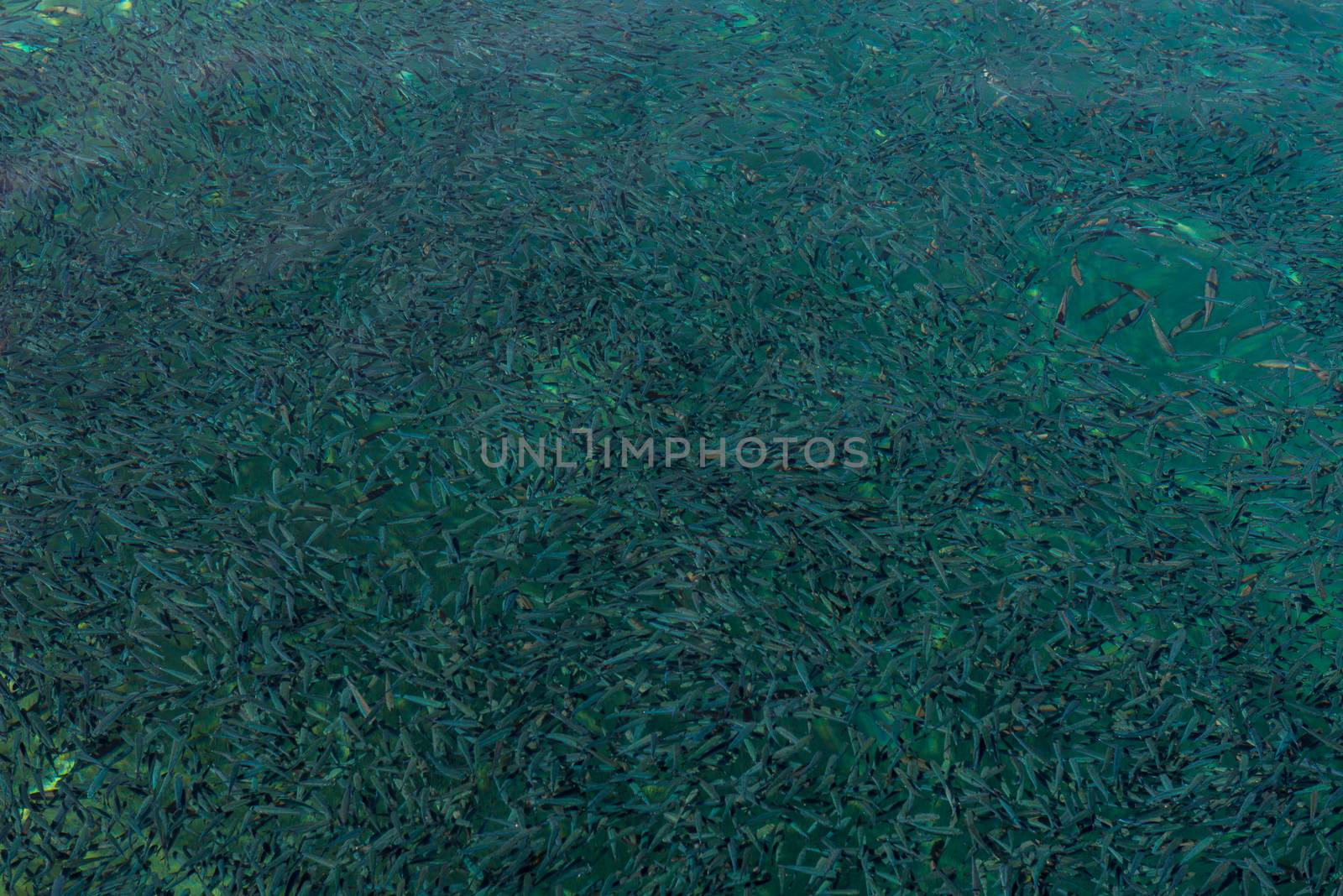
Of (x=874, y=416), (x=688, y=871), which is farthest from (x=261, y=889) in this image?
(x=874, y=416)

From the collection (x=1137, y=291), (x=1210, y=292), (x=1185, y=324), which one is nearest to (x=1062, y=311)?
(x=1137, y=291)

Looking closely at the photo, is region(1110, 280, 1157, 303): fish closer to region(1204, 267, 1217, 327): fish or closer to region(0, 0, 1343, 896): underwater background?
region(0, 0, 1343, 896): underwater background

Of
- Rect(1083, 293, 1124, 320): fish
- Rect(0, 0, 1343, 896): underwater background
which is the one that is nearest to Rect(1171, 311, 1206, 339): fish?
Rect(0, 0, 1343, 896): underwater background

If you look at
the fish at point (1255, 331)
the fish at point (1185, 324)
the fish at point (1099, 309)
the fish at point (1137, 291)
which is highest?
the fish at point (1137, 291)

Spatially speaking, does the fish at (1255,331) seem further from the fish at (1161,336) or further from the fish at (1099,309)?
the fish at (1099,309)

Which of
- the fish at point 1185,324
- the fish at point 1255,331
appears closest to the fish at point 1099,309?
the fish at point 1185,324
